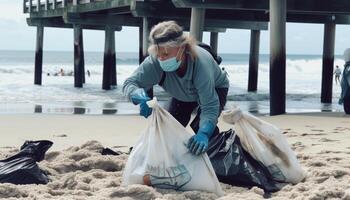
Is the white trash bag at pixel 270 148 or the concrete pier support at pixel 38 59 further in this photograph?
the concrete pier support at pixel 38 59

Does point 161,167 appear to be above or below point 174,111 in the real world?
below

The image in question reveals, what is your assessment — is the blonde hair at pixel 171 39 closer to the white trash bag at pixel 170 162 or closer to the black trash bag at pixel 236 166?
the white trash bag at pixel 170 162

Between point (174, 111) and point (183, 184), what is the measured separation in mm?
752

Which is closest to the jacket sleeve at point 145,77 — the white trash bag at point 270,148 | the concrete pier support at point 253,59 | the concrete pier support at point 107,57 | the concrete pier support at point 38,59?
the white trash bag at point 270,148

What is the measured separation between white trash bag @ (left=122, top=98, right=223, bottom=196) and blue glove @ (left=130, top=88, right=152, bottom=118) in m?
0.04

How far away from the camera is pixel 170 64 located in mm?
3584

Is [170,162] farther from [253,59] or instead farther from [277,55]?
[253,59]

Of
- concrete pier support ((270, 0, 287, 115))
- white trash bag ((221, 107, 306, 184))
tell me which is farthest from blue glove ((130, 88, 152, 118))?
concrete pier support ((270, 0, 287, 115))

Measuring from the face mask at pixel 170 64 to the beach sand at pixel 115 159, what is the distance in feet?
2.43

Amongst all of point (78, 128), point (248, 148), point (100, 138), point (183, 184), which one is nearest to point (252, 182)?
point (248, 148)

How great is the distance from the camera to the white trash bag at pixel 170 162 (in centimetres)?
366

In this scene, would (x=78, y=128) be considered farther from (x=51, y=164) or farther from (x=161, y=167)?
(x=161, y=167)

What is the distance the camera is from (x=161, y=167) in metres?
3.67

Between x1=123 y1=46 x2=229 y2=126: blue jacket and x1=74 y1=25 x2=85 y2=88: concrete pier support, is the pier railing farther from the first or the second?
x1=123 y1=46 x2=229 y2=126: blue jacket
